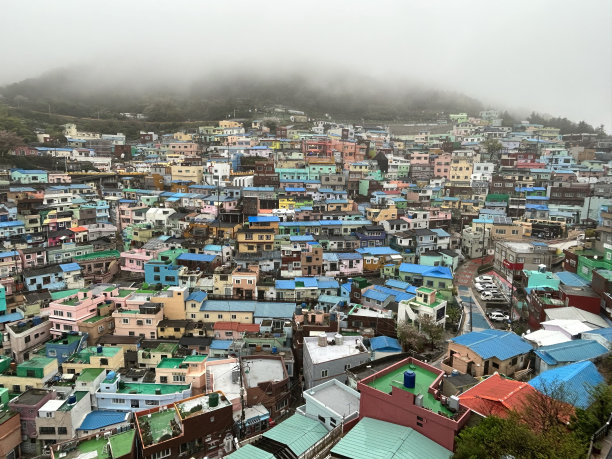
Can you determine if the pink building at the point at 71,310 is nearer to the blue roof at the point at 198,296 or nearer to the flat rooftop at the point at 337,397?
the blue roof at the point at 198,296

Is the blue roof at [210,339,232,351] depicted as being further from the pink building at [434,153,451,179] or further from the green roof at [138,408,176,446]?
the pink building at [434,153,451,179]

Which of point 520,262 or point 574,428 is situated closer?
point 574,428

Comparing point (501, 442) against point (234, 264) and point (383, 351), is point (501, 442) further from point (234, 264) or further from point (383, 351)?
point (234, 264)

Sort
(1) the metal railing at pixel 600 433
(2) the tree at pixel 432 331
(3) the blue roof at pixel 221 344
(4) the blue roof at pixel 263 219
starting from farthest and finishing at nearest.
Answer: (4) the blue roof at pixel 263 219 → (3) the blue roof at pixel 221 344 → (2) the tree at pixel 432 331 → (1) the metal railing at pixel 600 433

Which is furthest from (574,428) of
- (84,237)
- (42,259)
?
(84,237)

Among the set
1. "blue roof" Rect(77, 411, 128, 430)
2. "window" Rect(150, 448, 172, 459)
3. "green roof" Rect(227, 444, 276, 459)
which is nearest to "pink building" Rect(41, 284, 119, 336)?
"blue roof" Rect(77, 411, 128, 430)


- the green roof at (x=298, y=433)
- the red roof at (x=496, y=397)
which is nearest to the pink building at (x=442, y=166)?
the red roof at (x=496, y=397)

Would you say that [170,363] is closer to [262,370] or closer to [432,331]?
[262,370]
